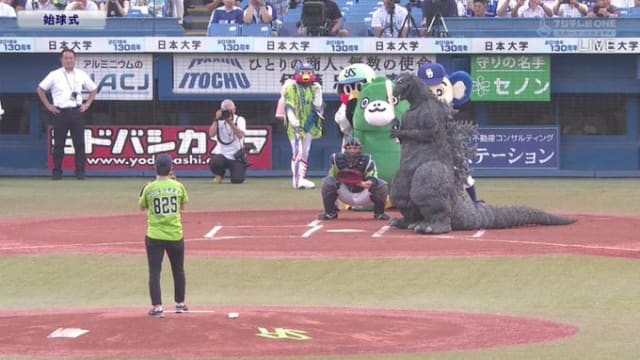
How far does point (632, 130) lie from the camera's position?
26156mm

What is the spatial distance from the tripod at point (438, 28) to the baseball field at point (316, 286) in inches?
→ 242

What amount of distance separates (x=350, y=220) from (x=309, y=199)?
342 centimetres

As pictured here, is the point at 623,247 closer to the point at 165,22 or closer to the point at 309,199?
the point at 309,199

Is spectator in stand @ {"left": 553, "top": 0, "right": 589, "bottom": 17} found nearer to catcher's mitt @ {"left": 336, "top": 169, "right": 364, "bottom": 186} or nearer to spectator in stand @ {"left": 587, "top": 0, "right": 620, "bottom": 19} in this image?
spectator in stand @ {"left": 587, "top": 0, "right": 620, "bottom": 19}

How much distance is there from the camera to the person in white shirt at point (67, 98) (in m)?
24.3

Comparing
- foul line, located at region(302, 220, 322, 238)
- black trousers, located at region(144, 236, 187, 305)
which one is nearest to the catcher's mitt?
foul line, located at region(302, 220, 322, 238)

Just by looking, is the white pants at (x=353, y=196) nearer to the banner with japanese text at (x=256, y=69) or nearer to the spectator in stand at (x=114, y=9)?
the banner with japanese text at (x=256, y=69)

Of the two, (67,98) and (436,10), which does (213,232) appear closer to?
(67,98)

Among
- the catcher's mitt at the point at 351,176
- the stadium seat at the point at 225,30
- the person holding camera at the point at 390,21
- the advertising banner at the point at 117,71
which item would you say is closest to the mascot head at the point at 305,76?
the person holding camera at the point at 390,21

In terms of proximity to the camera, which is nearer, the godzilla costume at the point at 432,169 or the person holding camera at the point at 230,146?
the godzilla costume at the point at 432,169

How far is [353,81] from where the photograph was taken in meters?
19.1

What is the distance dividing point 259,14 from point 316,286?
14.3 meters

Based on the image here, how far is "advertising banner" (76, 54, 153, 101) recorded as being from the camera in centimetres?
2598

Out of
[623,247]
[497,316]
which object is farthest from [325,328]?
[623,247]
